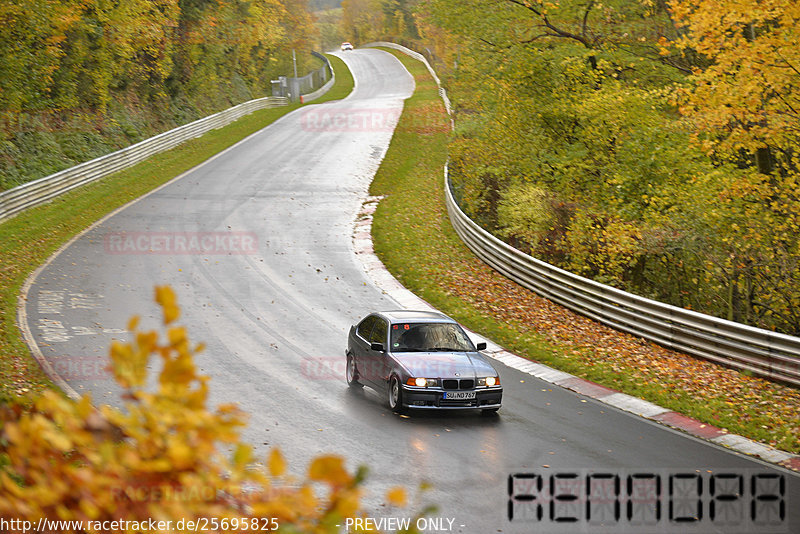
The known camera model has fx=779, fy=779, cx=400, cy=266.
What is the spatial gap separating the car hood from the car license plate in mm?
263

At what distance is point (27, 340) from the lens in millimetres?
15258

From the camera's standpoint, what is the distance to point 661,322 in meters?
16.5

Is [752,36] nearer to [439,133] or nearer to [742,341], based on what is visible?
[742,341]

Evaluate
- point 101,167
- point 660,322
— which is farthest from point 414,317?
point 101,167

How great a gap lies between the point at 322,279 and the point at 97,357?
8.19 m

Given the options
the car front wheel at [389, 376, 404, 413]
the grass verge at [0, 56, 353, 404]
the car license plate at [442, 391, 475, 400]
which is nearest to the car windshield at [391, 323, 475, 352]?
the car front wheel at [389, 376, 404, 413]

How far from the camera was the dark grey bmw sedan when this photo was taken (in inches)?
484

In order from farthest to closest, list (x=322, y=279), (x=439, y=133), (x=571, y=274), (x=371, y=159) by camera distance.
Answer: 1. (x=439, y=133)
2. (x=371, y=159)
3. (x=322, y=279)
4. (x=571, y=274)

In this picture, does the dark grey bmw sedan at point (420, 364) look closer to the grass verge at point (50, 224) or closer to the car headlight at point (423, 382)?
the car headlight at point (423, 382)

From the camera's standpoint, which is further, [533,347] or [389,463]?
[533,347]

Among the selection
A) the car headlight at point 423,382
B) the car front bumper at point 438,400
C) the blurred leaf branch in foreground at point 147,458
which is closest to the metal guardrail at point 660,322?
the car front bumper at point 438,400

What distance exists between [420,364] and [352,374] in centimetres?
196

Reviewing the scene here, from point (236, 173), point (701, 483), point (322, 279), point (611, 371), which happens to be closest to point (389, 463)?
point (701, 483)

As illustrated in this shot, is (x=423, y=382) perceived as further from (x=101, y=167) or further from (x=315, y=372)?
(x=101, y=167)
